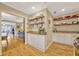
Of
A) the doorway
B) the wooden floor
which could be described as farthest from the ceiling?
the wooden floor

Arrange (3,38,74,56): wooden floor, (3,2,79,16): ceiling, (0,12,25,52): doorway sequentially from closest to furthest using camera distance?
(3,2,79,16): ceiling < (3,38,74,56): wooden floor < (0,12,25,52): doorway

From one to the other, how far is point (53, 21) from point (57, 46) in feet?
3.84

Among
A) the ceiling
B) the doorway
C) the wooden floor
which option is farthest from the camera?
the doorway

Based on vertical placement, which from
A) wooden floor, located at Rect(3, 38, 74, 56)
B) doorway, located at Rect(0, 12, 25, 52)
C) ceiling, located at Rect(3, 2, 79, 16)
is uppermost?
ceiling, located at Rect(3, 2, 79, 16)

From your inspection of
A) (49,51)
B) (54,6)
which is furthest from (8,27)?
(54,6)

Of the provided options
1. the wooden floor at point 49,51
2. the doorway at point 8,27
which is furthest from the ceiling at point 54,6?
the wooden floor at point 49,51

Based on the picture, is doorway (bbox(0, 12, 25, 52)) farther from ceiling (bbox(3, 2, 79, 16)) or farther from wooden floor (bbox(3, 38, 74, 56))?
ceiling (bbox(3, 2, 79, 16))

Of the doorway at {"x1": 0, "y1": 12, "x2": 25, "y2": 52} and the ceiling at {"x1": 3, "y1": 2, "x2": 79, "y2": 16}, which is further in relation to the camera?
the doorway at {"x1": 0, "y1": 12, "x2": 25, "y2": 52}

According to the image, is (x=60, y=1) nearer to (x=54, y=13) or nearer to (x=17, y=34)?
(x=54, y=13)

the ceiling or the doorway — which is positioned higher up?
the ceiling

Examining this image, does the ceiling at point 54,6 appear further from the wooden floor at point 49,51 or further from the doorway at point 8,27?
the wooden floor at point 49,51

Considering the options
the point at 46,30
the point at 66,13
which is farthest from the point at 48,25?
the point at 66,13

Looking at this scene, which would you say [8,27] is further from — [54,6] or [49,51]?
[54,6]

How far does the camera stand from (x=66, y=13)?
2.35 meters
